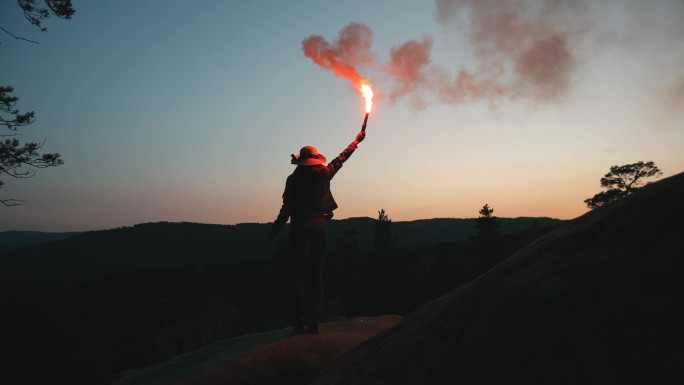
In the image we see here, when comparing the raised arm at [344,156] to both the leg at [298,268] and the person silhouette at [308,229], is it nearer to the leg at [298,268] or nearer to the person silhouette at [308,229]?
the person silhouette at [308,229]

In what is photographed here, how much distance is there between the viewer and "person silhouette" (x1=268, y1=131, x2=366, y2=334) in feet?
19.7

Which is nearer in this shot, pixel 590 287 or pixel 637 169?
pixel 590 287

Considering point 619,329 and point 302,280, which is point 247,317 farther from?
point 619,329

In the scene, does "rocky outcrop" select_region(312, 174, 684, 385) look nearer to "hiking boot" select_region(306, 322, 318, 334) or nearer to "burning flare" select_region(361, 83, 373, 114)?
"hiking boot" select_region(306, 322, 318, 334)

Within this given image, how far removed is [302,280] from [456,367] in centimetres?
424

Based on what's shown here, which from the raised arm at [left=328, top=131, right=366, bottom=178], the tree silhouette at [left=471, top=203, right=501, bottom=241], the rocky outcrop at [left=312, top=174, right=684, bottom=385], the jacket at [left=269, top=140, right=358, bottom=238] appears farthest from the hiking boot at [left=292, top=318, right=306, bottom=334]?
the tree silhouette at [left=471, top=203, right=501, bottom=241]

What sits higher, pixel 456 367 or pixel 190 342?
pixel 456 367

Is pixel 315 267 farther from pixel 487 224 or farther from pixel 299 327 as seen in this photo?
pixel 487 224

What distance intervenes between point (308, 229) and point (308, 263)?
597 mm

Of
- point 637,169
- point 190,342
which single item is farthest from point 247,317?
point 637,169

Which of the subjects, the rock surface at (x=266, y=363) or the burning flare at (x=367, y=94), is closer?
the rock surface at (x=266, y=363)

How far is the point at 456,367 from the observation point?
217 centimetres

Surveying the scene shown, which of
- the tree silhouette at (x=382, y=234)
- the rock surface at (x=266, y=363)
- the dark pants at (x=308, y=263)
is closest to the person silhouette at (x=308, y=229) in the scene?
the dark pants at (x=308, y=263)

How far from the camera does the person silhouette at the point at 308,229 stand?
19.7ft
